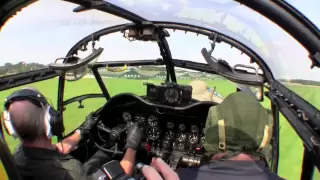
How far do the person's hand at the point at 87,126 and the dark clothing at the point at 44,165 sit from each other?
1089mm

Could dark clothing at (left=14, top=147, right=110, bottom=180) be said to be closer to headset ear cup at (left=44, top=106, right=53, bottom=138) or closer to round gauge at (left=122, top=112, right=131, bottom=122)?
headset ear cup at (left=44, top=106, right=53, bottom=138)

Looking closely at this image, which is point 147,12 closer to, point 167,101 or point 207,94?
point 167,101

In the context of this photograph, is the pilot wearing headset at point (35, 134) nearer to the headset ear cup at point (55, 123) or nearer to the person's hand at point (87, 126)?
the headset ear cup at point (55, 123)

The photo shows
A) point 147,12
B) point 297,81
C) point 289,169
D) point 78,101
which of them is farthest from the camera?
point 78,101

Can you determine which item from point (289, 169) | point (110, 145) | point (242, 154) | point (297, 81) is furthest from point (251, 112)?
point (289, 169)

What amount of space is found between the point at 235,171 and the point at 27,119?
1160 mm

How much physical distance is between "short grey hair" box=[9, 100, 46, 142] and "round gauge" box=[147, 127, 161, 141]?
1.48m

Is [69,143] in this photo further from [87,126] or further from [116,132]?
[116,132]

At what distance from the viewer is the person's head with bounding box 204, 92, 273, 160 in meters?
1.45

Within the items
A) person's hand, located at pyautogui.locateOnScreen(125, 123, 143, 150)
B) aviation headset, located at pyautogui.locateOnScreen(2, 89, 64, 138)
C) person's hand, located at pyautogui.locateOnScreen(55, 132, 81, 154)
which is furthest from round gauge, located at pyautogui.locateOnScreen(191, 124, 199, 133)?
aviation headset, located at pyautogui.locateOnScreen(2, 89, 64, 138)

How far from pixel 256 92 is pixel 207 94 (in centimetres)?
164

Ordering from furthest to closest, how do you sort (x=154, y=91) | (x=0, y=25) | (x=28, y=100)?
(x=154, y=91) → (x=28, y=100) → (x=0, y=25)

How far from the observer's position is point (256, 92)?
199 centimetres

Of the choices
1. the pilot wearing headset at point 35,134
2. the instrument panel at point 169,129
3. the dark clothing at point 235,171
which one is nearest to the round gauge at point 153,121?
the instrument panel at point 169,129
